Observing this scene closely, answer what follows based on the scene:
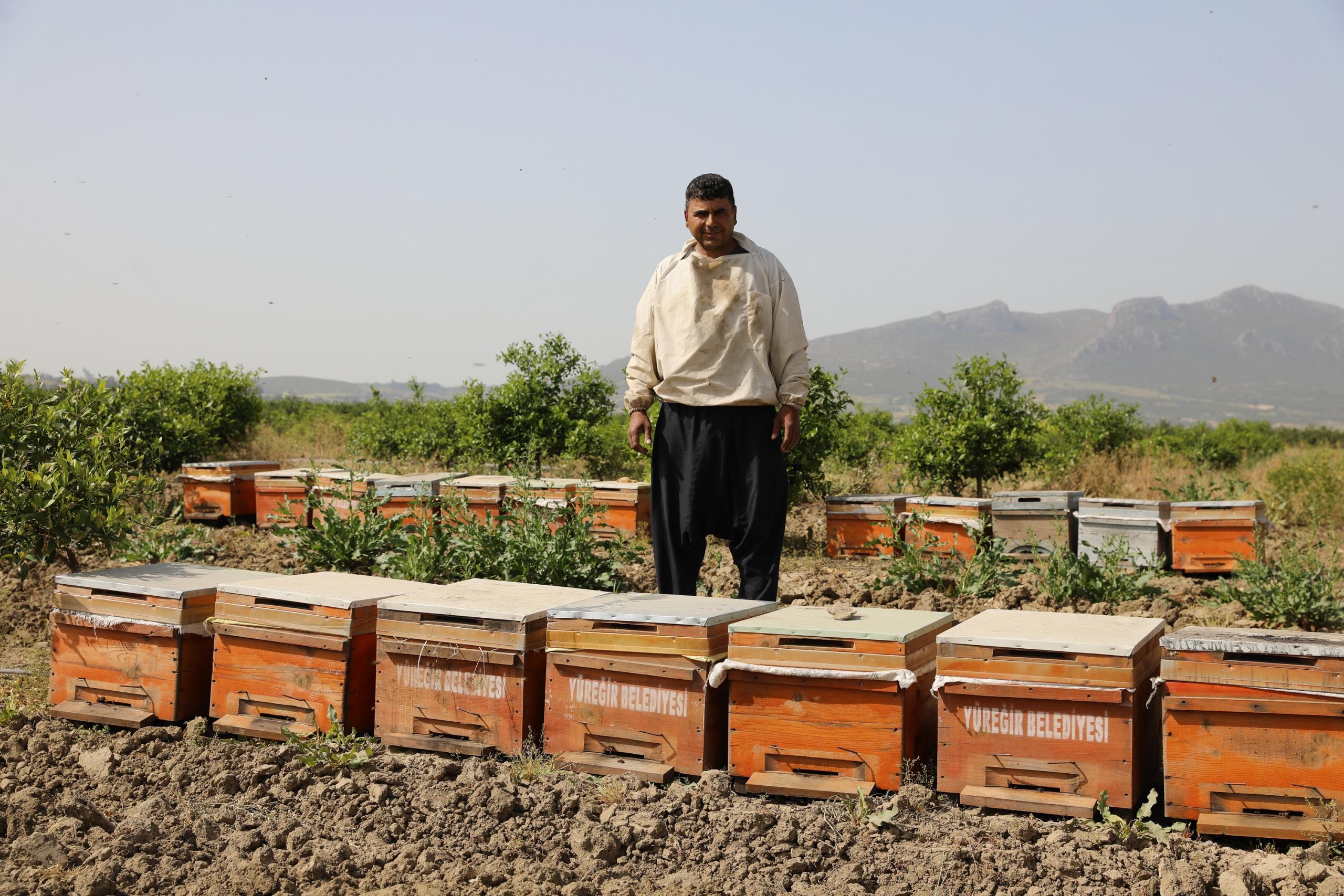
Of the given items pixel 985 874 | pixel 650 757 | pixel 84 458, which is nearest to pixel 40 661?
pixel 84 458

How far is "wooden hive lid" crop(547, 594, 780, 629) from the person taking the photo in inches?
135

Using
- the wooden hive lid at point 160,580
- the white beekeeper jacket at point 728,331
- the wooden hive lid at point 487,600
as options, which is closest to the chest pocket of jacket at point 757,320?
the white beekeeper jacket at point 728,331

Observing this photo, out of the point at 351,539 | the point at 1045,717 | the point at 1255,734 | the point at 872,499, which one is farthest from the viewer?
the point at 872,499

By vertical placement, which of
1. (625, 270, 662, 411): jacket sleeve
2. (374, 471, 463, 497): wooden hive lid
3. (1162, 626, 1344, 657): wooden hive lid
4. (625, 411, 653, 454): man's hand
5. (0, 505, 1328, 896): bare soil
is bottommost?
(0, 505, 1328, 896): bare soil

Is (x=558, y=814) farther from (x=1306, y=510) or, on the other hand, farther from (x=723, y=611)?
(x=1306, y=510)

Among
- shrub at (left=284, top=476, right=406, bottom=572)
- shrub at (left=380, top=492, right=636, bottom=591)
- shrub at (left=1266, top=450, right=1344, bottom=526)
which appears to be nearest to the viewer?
shrub at (left=380, top=492, right=636, bottom=591)

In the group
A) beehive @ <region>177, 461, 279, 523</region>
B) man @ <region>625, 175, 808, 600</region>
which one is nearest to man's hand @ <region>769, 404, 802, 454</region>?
man @ <region>625, 175, 808, 600</region>

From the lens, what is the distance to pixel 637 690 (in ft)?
11.4

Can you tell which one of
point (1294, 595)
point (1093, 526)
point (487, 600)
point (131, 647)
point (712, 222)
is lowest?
point (131, 647)

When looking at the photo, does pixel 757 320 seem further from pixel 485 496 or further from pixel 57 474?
pixel 485 496

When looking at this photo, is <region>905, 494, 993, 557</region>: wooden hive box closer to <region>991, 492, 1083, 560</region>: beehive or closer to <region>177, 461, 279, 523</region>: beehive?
<region>991, 492, 1083, 560</region>: beehive

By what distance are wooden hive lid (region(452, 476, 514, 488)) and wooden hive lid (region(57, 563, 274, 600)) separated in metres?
2.99

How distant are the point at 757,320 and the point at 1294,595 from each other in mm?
3425

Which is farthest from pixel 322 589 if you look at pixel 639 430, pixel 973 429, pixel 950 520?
pixel 973 429
